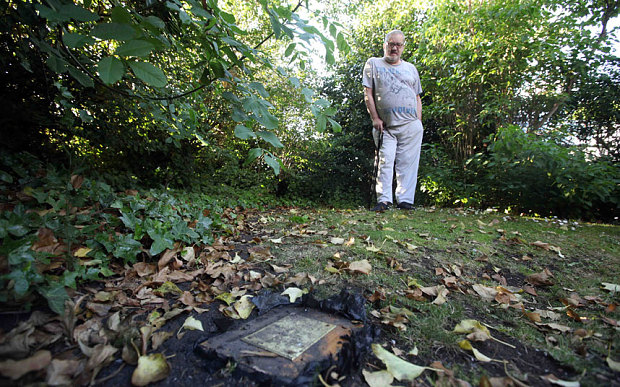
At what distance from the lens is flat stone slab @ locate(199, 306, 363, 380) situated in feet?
2.93

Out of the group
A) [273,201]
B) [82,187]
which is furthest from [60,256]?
[273,201]

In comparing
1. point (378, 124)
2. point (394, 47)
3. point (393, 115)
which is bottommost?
point (378, 124)

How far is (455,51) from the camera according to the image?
4.84 m

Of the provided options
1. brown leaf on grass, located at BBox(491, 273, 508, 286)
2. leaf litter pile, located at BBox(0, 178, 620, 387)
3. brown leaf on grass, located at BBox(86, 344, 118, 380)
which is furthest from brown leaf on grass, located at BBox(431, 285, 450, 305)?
brown leaf on grass, located at BBox(86, 344, 118, 380)

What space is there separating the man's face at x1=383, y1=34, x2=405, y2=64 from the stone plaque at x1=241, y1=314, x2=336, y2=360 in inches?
166

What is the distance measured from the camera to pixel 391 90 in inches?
169

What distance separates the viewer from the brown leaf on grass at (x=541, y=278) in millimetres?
1725

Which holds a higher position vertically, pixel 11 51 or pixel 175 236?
pixel 11 51

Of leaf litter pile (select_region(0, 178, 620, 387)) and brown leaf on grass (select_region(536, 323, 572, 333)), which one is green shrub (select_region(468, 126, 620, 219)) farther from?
brown leaf on grass (select_region(536, 323, 572, 333))

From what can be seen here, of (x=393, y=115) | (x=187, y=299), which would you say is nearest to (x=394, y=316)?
A: (x=187, y=299)

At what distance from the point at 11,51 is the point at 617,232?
568 cm

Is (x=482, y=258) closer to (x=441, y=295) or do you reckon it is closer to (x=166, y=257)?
(x=441, y=295)

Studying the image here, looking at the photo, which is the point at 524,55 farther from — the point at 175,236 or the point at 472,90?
the point at 175,236

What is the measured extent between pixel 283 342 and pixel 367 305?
0.48 meters
